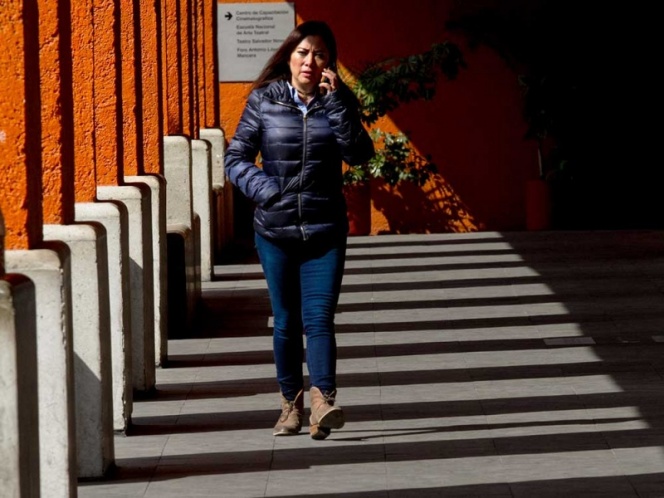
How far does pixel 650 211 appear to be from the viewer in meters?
18.8

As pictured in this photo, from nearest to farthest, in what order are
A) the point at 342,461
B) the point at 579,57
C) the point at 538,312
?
the point at 342,461 → the point at 538,312 → the point at 579,57

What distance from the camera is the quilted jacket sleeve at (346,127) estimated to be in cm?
710

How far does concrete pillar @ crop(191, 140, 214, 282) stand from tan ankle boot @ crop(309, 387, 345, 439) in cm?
695

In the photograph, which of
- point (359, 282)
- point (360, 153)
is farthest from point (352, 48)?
point (360, 153)

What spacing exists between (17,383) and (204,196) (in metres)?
9.87

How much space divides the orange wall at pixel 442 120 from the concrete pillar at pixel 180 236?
6.66 m

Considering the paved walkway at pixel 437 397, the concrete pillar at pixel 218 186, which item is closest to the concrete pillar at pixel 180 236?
the paved walkway at pixel 437 397

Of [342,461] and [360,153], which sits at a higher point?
[360,153]

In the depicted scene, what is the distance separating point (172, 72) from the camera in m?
12.5

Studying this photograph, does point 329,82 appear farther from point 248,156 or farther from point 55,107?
point 55,107

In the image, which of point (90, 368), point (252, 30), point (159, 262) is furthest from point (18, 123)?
point (252, 30)

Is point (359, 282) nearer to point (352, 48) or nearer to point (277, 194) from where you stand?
point (352, 48)

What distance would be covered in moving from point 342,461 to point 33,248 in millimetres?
1946

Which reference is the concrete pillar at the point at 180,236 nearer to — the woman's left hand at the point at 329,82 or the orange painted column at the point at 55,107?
the woman's left hand at the point at 329,82
